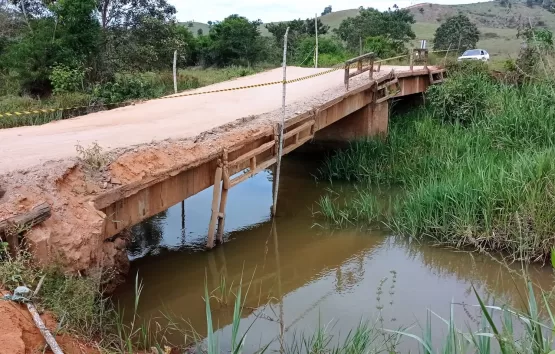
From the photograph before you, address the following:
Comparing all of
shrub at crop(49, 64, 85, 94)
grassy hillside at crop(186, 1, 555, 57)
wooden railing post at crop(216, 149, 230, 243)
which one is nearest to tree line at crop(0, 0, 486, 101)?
shrub at crop(49, 64, 85, 94)

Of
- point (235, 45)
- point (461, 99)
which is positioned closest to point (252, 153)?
point (461, 99)

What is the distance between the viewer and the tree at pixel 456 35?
3697cm

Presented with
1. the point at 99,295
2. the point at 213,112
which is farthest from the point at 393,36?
the point at 99,295

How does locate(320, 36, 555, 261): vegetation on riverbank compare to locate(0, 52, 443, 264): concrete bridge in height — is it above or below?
below

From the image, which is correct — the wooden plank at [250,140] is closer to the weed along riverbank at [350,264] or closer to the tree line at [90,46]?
the weed along riverbank at [350,264]

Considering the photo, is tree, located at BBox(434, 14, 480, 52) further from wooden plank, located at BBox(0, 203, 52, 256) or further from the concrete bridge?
wooden plank, located at BBox(0, 203, 52, 256)

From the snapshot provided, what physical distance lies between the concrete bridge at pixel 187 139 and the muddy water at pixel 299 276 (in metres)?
0.77

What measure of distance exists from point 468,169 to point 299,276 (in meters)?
4.68

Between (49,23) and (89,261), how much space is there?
13744 mm

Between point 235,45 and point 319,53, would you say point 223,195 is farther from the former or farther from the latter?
point 235,45

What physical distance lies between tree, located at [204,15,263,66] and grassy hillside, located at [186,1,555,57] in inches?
757

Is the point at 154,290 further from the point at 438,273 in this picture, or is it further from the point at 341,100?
the point at 341,100

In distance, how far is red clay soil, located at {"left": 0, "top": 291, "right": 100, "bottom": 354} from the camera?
3.96 metres

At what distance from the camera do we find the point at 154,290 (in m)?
7.27
